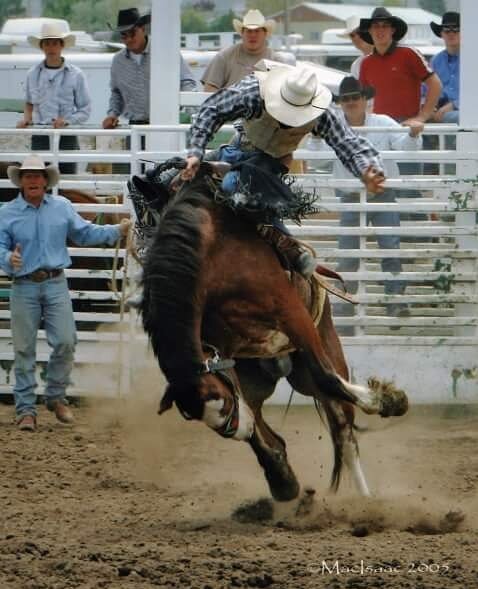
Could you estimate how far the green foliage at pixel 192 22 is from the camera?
27045mm

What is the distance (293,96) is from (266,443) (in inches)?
62.9

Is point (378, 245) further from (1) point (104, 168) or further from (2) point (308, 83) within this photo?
(2) point (308, 83)

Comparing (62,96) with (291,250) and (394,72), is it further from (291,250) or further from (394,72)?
(291,250)

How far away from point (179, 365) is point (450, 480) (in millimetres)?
2335

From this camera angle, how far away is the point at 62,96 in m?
10.5

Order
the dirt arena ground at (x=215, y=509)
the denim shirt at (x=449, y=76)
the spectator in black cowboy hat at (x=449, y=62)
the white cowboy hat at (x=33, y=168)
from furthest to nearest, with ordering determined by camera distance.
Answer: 1. the denim shirt at (x=449, y=76)
2. the spectator in black cowboy hat at (x=449, y=62)
3. the white cowboy hat at (x=33, y=168)
4. the dirt arena ground at (x=215, y=509)

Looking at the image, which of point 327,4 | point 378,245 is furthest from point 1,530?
point 327,4

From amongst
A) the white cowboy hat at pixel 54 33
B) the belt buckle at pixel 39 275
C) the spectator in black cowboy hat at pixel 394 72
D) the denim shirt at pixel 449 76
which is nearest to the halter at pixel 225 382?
the belt buckle at pixel 39 275

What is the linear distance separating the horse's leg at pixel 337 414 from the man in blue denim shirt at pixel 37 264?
2.24 meters

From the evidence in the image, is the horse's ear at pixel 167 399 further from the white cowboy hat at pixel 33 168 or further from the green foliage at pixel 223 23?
the green foliage at pixel 223 23

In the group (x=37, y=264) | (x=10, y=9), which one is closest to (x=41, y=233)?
(x=37, y=264)

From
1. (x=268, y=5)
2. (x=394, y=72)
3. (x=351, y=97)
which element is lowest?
(x=351, y=97)

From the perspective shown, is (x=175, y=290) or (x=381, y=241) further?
(x=381, y=241)

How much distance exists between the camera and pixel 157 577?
16.7 feet
